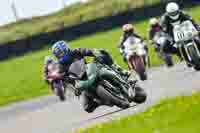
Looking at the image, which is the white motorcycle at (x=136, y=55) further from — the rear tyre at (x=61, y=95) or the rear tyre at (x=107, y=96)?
the rear tyre at (x=107, y=96)

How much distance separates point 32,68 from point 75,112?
77.6 ft

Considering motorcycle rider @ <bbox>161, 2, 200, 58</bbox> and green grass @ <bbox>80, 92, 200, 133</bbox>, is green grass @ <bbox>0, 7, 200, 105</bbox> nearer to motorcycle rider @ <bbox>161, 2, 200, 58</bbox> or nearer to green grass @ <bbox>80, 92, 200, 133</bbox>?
motorcycle rider @ <bbox>161, 2, 200, 58</bbox>

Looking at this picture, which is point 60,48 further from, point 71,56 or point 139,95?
point 139,95

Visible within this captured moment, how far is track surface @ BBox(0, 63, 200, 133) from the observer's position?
49.0 feet

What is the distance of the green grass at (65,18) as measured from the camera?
5928 cm

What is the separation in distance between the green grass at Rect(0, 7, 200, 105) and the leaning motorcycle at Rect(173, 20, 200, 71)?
393 inches

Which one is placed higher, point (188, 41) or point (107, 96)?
point (188, 41)

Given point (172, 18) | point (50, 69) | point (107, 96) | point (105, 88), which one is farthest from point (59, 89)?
point (107, 96)

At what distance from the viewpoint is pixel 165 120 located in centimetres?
1129

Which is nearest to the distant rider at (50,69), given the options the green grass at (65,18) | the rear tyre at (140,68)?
the rear tyre at (140,68)

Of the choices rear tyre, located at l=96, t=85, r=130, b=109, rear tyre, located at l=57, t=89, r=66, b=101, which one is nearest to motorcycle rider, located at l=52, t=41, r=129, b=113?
rear tyre, located at l=96, t=85, r=130, b=109

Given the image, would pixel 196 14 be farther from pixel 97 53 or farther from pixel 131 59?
pixel 97 53

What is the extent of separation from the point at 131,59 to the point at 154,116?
9.71 metres

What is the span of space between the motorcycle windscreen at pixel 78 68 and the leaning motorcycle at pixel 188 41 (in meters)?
4.62
